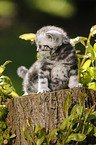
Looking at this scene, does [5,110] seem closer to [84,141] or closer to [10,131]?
[10,131]

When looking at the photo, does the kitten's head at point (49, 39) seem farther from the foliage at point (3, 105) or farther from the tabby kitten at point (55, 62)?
the foliage at point (3, 105)

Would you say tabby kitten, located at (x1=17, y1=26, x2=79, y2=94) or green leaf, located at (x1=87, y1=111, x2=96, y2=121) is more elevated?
tabby kitten, located at (x1=17, y1=26, x2=79, y2=94)

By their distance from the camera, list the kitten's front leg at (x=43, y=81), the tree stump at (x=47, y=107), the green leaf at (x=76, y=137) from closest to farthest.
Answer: the green leaf at (x=76, y=137) < the tree stump at (x=47, y=107) < the kitten's front leg at (x=43, y=81)

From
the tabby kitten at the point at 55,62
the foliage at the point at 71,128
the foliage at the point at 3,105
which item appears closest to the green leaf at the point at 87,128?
the foliage at the point at 71,128

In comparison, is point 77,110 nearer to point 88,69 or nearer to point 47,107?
point 47,107

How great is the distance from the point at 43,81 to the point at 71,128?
13.4 inches

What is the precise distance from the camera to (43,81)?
1.23m

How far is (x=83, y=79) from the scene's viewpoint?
4.90 ft

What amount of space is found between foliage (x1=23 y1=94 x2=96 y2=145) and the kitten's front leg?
0.19 m

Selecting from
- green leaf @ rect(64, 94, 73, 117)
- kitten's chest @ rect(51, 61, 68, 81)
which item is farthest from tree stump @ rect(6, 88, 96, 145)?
kitten's chest @ rect(51, 61, 68, 81)

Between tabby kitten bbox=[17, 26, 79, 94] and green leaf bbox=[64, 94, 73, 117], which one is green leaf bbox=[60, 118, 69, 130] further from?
tabby kitten bbox=[17, 26, 79, 94]

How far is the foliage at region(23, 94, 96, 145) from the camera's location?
1.02 m

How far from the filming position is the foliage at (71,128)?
3.36ft

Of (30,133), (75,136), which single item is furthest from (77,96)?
(30,133)
